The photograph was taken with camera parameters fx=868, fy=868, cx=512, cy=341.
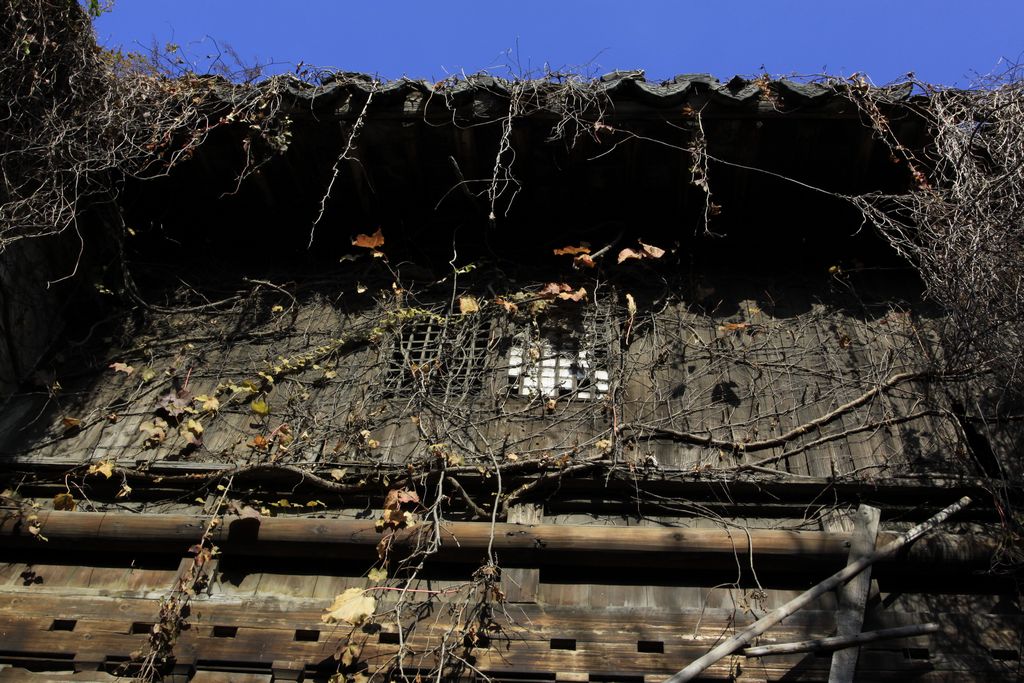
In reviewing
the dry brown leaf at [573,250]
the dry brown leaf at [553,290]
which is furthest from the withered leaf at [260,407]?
the dry brown leaf at [573,250]

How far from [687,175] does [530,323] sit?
1415 mm

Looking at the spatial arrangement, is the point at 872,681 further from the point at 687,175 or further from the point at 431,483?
the point at 687,175

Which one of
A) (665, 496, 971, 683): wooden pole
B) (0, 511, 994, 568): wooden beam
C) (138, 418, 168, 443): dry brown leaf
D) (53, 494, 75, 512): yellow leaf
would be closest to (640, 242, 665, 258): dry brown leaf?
(0, 511, 994, 568): wooden beam

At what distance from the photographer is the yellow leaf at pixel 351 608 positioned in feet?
12.3

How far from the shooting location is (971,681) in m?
3.59

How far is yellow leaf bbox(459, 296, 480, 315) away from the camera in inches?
224

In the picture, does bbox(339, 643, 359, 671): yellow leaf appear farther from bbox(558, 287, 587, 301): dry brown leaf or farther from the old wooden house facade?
bbox(558, 287, 587, 301): dry brown leaf

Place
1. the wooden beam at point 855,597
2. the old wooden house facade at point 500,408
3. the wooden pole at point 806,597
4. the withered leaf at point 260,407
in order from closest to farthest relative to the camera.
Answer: the wooden pole at point 806,597 < the wooden beam at point 855,597 < the old wooden house facade at point 500,408 < the withered leaf at point 260,407

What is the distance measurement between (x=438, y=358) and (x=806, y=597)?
2573mm

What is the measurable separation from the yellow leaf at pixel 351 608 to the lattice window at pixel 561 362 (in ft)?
5.69

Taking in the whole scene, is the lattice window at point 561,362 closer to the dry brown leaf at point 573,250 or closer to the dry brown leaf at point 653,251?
the dry brown leaf at point 573,250

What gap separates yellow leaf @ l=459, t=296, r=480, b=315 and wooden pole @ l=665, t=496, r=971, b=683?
2712 mm

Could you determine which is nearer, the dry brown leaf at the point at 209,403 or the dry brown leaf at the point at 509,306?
the dry brown leaf at the point at 209,403

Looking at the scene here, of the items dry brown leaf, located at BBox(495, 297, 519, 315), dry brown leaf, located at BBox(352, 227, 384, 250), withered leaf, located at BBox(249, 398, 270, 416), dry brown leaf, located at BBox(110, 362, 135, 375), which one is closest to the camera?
withered leaf, located at BBox(249, 398, 270, 416)
